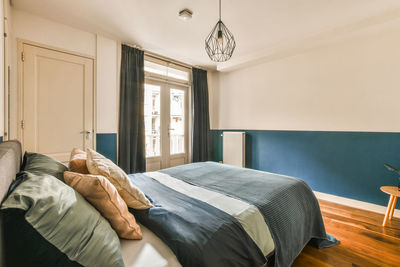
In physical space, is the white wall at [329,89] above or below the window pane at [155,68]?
below

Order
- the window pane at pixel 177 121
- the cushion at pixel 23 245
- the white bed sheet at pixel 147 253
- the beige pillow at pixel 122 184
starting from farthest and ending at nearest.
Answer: the window pane at pixel 177 121
the beige pillow at pixel 122 184
the white bed sheet at pixel 147 253
the cushion at pixel 23 245

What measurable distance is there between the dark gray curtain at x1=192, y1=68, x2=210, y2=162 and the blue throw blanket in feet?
7.03

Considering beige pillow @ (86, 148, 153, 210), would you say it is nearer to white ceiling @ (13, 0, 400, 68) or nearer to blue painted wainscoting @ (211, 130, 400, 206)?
white ceiling @ (13, 0, 400, 68)

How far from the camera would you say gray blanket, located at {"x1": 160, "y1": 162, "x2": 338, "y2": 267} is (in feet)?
4.32

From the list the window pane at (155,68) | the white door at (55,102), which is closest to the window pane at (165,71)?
the window pane at (155,68)

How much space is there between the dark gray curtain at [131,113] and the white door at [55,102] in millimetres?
466

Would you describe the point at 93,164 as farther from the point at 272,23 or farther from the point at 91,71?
the point at 272,23

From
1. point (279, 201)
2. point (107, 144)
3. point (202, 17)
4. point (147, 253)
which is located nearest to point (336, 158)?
point (279, 201)

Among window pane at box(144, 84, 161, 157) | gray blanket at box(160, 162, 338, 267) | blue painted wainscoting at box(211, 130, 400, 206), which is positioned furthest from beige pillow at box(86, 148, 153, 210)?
blue painted wainscoting at box(211, 130, 400, 206)

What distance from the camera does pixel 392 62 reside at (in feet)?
8.34

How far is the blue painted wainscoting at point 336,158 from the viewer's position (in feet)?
8.57

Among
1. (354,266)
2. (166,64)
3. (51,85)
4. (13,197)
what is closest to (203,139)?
(166,64)

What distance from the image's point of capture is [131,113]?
3.25 metres

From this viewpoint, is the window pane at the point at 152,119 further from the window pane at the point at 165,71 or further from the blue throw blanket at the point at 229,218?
the blue throw blanket at the point at 229,218
